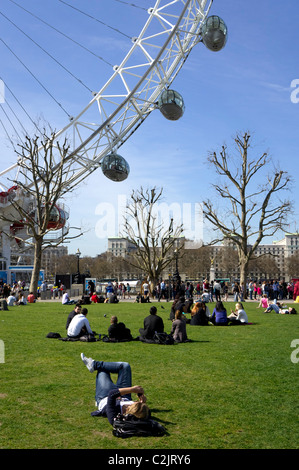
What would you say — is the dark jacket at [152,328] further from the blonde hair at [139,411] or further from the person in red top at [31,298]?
the person in red top at [31,298]

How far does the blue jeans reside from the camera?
680 cm

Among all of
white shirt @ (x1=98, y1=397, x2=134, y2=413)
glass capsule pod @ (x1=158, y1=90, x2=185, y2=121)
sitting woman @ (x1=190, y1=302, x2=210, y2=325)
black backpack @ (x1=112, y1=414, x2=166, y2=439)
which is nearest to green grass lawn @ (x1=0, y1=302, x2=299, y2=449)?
black backpack @ (x1=112, y1=414, x2=166, y2=439)

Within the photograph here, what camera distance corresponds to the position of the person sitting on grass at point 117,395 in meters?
6.04

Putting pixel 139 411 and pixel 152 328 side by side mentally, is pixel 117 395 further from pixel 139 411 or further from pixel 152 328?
pixel 152 328

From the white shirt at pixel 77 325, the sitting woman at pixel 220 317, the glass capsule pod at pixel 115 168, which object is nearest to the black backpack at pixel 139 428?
the white shirt at pixel 77 325

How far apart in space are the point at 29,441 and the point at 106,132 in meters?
32.7

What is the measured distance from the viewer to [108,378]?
695 centimetres

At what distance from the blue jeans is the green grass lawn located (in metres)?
0.33

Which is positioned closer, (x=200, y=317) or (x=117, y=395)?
(x=117, y=395)

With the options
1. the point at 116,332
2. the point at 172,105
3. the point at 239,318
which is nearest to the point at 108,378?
the point at 116,332

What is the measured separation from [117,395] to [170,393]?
1767 millimetres

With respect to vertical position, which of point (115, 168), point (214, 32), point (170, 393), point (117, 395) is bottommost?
point (170, 393)

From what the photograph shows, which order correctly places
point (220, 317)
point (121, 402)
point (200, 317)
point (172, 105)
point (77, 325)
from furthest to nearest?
1. point (172, 105)
2. point (200, 317)
3. point (220, 317)
4. point (77, 325)
5. point (121, 402)

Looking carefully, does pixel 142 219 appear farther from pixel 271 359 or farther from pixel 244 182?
pixel 271 359
